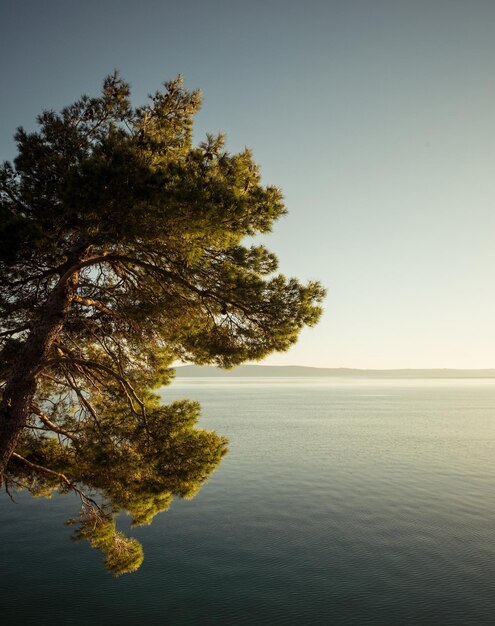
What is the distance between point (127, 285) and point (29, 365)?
316 cm

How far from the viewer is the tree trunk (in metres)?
9.37

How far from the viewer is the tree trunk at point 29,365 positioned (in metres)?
9.37

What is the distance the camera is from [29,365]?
32.1 feet

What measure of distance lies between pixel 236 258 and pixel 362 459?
39.0m

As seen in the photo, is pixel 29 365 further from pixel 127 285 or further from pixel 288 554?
pixel 288 554

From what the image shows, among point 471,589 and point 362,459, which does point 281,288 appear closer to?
point 471,589

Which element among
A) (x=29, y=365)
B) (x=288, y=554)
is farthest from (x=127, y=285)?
(x=288, y=554)

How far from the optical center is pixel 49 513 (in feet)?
95.9

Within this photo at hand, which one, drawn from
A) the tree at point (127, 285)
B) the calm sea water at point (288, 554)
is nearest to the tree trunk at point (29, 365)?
the tree at point (127, 285)

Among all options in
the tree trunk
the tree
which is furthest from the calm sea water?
the tree trunk

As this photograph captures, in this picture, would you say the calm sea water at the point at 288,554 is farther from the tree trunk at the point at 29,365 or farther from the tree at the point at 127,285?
the tree trunk at the point at 29,365

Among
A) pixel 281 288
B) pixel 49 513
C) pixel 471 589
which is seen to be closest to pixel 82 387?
pixel 281 288

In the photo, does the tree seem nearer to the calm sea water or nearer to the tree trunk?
the tree trunk

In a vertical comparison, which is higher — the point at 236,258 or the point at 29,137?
the point at 29,137
